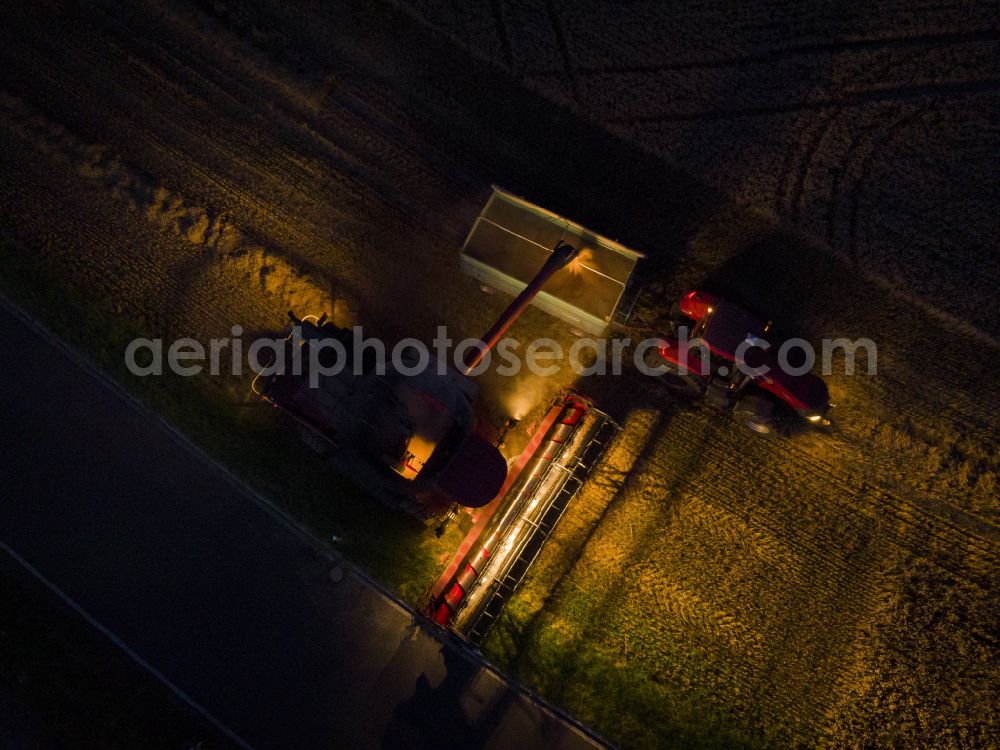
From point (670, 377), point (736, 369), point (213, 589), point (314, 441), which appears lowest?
point (213, 589)

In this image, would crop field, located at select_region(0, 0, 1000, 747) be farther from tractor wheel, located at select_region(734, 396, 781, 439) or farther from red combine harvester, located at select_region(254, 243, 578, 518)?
red combine harvester, located at select_region(254, 243, 578, 518)

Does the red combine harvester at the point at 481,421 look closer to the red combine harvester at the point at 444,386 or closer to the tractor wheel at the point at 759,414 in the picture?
the red combine harvester at the point at 444,386

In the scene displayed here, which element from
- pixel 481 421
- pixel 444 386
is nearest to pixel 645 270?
pixel 481 421

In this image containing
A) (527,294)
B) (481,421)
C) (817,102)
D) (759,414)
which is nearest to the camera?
(527,294)

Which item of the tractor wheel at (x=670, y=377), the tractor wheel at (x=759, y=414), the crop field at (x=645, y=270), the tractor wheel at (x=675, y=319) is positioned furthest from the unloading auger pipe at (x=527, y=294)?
the tractor wheel at (x=759, y=414)

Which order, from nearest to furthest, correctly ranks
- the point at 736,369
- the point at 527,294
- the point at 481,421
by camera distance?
the point at 527,294, the point at 736,369, the point at 481,421

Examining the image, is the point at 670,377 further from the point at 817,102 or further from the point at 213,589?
the point at 213,589
